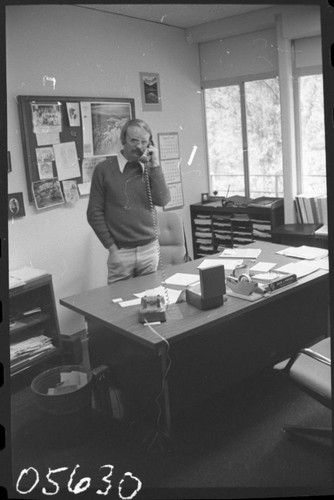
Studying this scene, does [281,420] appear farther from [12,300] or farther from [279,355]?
[12,300]

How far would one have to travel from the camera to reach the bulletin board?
1021mm

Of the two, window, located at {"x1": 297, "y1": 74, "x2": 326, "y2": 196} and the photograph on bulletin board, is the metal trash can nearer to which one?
the photograph on bulletin board

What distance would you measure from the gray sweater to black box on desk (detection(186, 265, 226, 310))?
1.16 feet

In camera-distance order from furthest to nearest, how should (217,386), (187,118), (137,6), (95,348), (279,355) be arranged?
(279,355)
(217,386)
(95,348)
(187,118)
(137,6)

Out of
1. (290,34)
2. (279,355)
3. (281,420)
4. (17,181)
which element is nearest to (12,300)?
(17,181)

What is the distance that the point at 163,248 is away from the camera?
1194 mm

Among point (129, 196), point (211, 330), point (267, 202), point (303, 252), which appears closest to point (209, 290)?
point (211, 330)

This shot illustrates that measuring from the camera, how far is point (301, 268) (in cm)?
152

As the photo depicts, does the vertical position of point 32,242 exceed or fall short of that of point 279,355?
it exceeds it

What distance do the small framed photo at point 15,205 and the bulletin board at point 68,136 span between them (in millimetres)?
23

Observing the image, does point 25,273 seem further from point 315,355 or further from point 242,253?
point 315,355

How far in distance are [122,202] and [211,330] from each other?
0.66 m

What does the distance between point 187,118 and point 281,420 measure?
3.93ft

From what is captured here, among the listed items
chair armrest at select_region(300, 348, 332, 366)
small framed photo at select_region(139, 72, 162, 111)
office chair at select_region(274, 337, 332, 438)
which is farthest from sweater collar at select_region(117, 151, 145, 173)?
chair armrest at select_region(300, 348, 332, 366)
